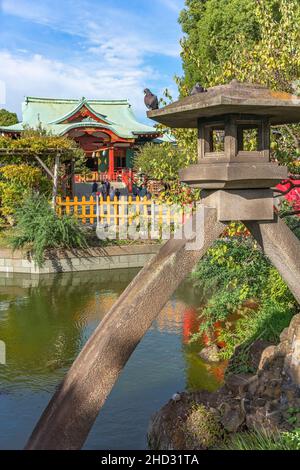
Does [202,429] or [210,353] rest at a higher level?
[202,429]

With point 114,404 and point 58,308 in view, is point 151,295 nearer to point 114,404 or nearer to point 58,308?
point 114,404

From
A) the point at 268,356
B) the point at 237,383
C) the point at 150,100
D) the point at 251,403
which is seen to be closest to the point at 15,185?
the point at 237,383

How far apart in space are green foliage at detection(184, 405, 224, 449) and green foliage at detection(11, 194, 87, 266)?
28.1 feet

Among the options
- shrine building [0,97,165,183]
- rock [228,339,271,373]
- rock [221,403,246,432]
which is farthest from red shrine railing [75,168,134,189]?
rock [221,403,246,432]

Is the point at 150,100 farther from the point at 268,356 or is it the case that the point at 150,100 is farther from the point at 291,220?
the point at 291,220

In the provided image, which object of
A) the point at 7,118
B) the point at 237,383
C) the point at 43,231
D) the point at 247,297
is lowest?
the point at 237,383

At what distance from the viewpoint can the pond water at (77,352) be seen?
5.87 m

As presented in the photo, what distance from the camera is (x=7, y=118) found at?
41.2m

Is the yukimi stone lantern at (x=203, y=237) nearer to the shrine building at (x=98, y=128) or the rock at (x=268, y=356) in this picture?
the rock at (x=268, y=356)

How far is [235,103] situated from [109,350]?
5.81ft

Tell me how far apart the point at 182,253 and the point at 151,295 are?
0.37m

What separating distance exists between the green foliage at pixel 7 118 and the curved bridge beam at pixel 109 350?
121 feet

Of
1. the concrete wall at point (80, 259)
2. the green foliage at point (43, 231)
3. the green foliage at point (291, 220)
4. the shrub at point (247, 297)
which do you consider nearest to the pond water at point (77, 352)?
the shrub at point (247, 297)

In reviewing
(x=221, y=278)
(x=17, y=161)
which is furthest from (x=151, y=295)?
(x=17, y=161)
